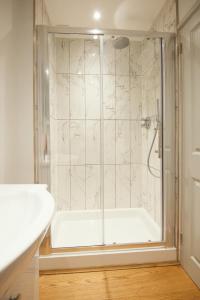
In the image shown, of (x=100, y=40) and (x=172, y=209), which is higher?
(x=100, y=40)

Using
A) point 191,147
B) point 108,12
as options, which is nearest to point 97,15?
point 108,12

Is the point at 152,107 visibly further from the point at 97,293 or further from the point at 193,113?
the point at 97,293

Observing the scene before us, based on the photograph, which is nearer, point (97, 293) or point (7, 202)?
point (7, 202)

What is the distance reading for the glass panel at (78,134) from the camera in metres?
2.40

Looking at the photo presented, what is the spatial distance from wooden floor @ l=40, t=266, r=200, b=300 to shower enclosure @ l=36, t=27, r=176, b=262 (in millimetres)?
448

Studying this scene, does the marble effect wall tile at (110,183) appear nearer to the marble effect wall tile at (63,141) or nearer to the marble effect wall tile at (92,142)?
the marble effect wall tile at (92,142)

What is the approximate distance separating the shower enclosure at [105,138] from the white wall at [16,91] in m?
0.56

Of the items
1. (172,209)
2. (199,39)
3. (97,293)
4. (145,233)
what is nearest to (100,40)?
(199,39)

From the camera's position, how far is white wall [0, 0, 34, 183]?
57.1 inches

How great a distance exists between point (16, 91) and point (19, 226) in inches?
42.6

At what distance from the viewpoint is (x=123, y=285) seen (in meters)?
1.42

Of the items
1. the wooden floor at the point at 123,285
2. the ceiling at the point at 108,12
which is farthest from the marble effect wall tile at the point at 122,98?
the wooden floor at the point at 123,285

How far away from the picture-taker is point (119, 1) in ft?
6.15

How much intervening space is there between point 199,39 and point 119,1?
0.93m
